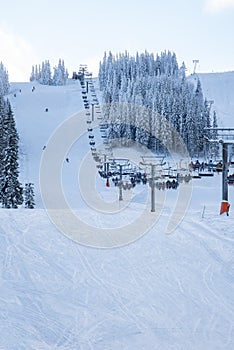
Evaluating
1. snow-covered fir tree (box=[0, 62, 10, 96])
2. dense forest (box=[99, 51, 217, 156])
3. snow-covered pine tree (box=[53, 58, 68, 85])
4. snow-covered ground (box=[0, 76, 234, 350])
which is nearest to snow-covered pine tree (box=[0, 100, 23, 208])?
snow-covered ground (box=[0, 76, 234, 350])

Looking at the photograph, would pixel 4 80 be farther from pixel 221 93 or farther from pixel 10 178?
pixel 10 178

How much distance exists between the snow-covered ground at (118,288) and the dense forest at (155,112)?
135 ft

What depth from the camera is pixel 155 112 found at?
74.0 metres

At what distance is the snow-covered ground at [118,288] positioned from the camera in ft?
18.4

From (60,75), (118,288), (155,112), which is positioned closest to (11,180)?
(118,288)

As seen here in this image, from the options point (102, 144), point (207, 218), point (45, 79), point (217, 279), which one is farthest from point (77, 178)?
Answer: point (45, 79)

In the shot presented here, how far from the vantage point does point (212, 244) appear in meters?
10.4

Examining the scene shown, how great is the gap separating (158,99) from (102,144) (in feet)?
78.4

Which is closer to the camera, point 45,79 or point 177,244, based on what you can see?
point 177,244

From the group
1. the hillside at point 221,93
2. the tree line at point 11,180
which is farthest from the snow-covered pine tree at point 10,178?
the hillside at point 221,93

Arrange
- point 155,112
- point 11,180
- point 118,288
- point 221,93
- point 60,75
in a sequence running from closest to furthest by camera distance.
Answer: point 118,288, point 11,180, point 155,112, point 221,93, point 60,75

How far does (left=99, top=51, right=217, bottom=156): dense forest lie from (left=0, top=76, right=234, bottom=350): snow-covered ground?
4123 cm

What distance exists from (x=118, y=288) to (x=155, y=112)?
68.0m

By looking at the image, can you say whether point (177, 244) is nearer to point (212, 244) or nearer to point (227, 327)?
point (212, 244)
